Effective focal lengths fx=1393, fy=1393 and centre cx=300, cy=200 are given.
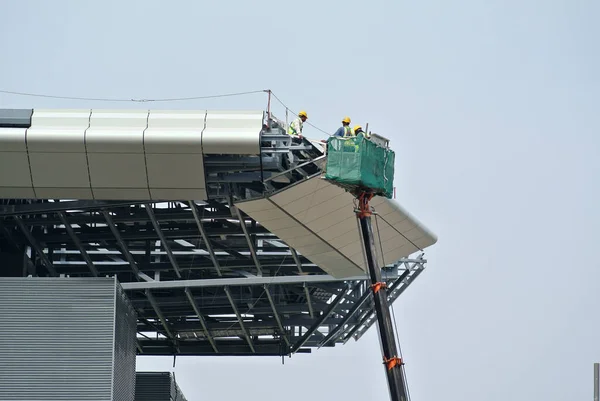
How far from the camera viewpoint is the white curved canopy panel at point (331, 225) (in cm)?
5280

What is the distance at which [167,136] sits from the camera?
50.0m

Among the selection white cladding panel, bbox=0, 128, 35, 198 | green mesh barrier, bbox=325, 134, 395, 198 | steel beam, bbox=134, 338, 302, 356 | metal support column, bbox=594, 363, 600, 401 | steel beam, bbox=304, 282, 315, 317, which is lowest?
metal support column, bbox=594, 363, 600, 401

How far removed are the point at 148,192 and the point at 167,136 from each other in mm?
2967

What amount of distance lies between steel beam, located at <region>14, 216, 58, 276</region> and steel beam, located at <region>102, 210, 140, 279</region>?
3376mm

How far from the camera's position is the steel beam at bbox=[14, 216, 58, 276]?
58159mm

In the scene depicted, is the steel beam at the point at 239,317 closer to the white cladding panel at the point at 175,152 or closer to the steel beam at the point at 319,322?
the steel beam at the point at 319,322

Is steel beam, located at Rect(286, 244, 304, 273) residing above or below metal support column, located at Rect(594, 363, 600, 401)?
above

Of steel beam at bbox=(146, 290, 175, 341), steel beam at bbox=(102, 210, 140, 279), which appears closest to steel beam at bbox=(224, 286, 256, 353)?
steel beam at bbox=(146, 290, 175, 341)

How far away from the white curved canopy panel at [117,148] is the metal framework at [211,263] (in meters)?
1.17

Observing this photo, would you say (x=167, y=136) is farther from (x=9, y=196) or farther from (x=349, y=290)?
(x=349, y=290)

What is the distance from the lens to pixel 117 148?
1981 inches

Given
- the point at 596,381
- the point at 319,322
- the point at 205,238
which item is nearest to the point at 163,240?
the point at 205,238

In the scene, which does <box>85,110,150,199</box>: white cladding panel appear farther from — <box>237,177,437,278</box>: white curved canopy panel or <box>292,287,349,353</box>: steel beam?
<box>292,287,349,353</box>: steel beam

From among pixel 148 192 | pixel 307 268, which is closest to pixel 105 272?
pixel 307 268
